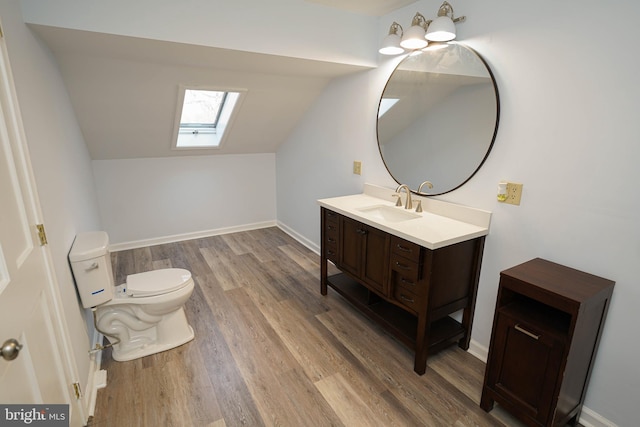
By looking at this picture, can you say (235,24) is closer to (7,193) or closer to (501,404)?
(7,193)

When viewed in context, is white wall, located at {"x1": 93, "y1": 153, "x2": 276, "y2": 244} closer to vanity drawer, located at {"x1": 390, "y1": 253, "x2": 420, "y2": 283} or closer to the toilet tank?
the toilet tank

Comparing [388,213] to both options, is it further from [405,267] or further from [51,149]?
[51,149]

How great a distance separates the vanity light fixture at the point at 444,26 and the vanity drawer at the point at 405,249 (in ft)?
4.03

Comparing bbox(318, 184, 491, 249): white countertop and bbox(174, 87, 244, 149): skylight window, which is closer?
bbox(318, 184, 491, 249): white countertop

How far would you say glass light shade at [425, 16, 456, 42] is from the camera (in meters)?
1.91

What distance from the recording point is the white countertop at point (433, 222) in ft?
5.99

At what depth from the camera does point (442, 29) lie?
1.92 metres

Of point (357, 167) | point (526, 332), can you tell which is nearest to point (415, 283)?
point (526, 332)

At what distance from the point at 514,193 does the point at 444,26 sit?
3.42 ft

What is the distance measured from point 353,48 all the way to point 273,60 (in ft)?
2.08

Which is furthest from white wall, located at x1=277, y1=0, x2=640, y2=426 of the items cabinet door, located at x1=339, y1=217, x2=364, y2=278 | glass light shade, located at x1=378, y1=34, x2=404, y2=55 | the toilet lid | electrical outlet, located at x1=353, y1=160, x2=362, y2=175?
the toilet lid

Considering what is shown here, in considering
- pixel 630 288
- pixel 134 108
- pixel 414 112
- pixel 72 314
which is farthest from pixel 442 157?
pixel 134 108

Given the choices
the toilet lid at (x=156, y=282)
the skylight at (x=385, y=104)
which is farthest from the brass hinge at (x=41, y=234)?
the skylight at (x=385, y=104)

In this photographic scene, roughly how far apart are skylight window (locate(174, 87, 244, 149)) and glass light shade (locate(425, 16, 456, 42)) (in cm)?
211
